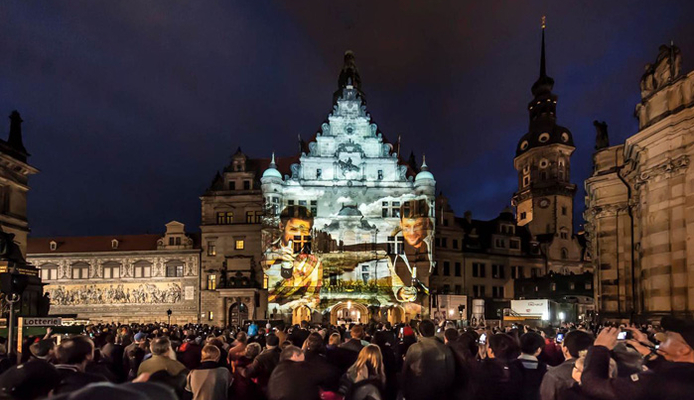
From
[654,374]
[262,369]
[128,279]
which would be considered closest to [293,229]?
[128,279]

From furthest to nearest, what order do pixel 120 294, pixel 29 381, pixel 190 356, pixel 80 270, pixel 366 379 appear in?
pixel 80 270, pixel 120 294, pixel 190 356, pixel 366 379, pixel 29 381

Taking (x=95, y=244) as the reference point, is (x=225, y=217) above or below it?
above

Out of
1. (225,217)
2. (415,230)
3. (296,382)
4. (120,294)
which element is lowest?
(120,294)

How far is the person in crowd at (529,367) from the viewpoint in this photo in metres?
7.05

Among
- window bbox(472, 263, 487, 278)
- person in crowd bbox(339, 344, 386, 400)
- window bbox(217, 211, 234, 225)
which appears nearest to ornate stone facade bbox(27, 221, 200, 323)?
window bbox(217, 211, 234, 225)

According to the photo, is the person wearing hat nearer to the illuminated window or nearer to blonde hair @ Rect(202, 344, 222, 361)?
blonde hair @ Rect(202, 344, 222, 361)

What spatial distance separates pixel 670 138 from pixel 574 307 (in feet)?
107

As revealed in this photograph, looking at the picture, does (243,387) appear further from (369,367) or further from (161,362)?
(369,367)

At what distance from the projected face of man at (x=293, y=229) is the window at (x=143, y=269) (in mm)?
16276

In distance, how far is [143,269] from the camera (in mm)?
59312

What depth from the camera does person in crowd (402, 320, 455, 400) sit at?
7734 mm

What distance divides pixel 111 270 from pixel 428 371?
56.8 meters

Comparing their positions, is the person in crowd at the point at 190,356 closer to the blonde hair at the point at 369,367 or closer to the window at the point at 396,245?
the blonde hair at the point at 369,367

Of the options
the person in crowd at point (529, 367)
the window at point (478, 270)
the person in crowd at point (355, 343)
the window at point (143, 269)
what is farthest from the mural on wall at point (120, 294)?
the person in crowd at point (529, 367)
